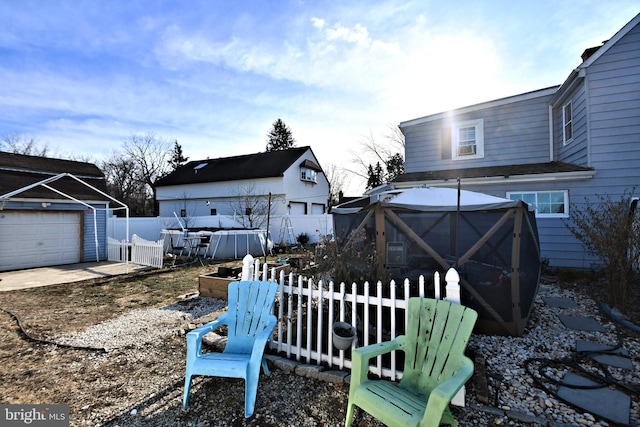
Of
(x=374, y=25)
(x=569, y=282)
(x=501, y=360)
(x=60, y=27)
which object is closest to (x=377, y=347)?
(x=501, y=360)

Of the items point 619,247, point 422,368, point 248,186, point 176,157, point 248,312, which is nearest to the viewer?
point 422,368

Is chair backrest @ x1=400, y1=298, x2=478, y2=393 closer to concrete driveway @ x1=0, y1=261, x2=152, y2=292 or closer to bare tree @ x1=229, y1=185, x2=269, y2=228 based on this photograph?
concrete driveway @ x1=0, y1=261, x2=152, y2=292

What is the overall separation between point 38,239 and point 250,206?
37.1 feet

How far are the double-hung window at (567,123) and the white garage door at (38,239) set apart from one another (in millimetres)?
16915

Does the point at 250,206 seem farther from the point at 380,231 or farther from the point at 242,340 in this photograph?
the point at 242,340

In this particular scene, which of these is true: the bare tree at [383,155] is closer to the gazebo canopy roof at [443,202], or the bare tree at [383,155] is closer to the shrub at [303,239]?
the shrub at [303,239]

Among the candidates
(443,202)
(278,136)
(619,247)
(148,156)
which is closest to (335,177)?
(278,136)

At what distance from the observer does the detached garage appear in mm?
9859

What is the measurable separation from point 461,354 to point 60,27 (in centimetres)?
865

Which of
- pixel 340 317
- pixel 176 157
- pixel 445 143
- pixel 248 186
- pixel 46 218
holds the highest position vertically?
pixel 176 157

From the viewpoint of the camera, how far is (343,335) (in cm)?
304

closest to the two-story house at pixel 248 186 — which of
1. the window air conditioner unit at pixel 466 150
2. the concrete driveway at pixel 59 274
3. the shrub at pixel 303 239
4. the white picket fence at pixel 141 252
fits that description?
the shrub at pixel 303 239

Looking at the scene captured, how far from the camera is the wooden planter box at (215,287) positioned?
6057 millimetres

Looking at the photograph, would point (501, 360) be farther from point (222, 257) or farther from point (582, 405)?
point (222, 257)
